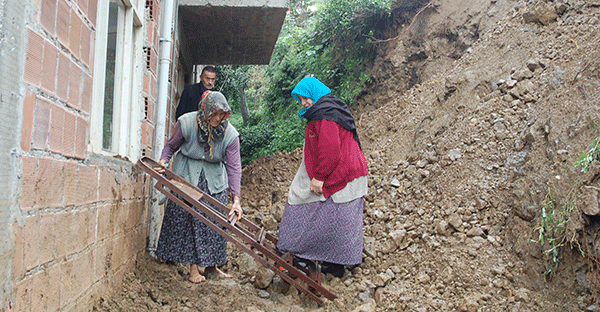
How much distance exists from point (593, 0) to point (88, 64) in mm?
6002

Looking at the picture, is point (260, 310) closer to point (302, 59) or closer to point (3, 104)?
point (3, 104)

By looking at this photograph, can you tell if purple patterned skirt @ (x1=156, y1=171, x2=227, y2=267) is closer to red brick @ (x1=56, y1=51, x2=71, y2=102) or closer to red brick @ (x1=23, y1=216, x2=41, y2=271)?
red brick @ (x1=56, y1=51, x2=71, y2=102)

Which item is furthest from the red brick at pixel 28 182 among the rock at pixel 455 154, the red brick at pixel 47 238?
the rock at pixel 455 154

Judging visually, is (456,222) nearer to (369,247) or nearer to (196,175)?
(369,247)

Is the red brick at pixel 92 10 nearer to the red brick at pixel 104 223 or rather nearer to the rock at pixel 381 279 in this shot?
the red brick at pixel 104 223

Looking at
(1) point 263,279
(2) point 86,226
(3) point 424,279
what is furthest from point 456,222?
(2) point 86,226

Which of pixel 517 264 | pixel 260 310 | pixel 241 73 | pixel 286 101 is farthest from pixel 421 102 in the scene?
pixel 241 73

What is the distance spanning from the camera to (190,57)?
27.3 feet

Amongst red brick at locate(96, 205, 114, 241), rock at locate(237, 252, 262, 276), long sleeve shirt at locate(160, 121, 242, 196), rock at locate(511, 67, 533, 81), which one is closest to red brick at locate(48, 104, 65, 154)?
red brick at locate(96, 205, 114, 241)

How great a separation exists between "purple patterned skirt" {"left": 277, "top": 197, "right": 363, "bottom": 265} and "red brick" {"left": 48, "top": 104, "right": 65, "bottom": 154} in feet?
7.16

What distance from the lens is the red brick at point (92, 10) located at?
241cm

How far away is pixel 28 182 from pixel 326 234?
2445mm

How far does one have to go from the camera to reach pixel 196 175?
3848 mm

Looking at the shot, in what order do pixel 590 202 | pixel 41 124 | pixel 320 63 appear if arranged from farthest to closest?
pixel 320 63, pixel 590 202, pixel 41 124
